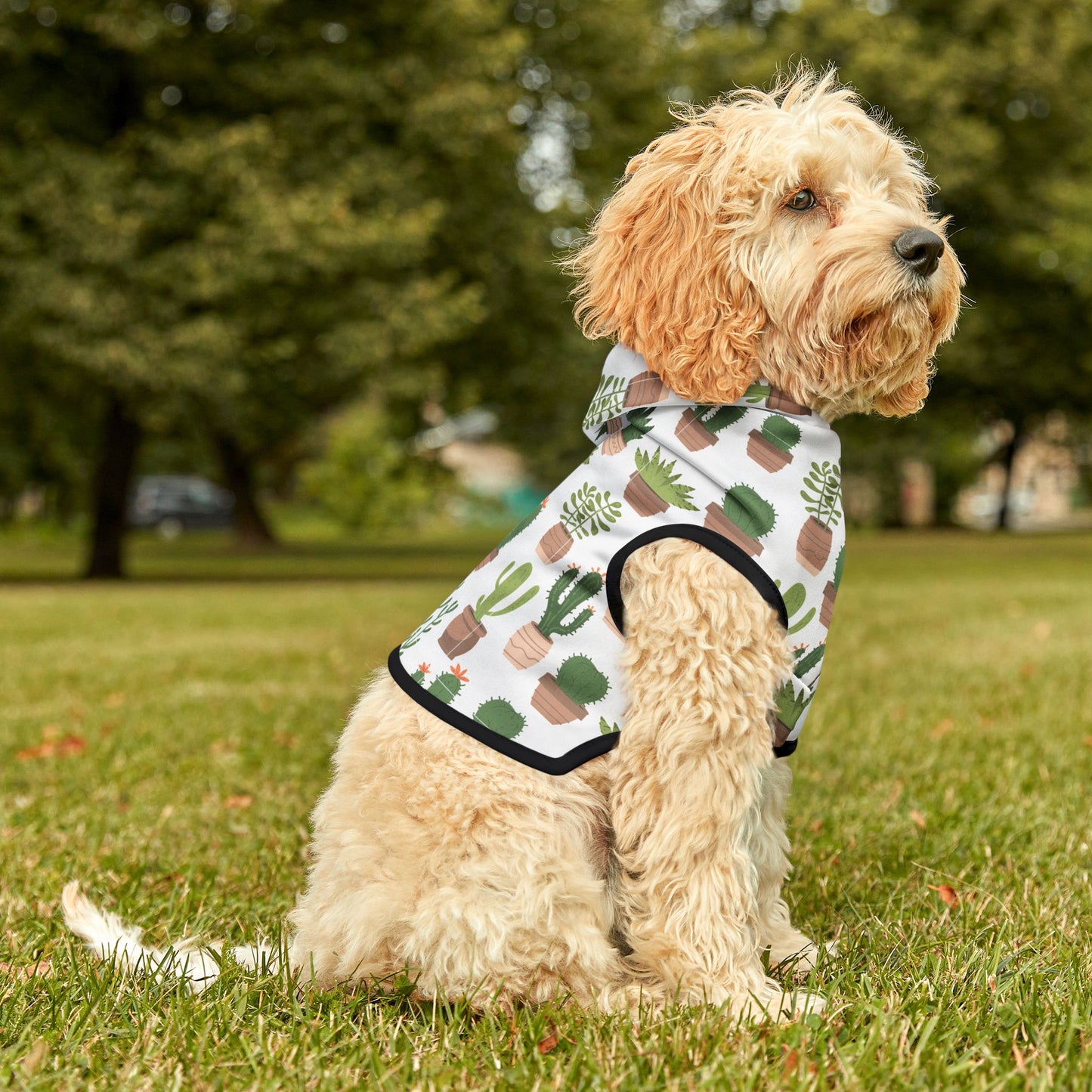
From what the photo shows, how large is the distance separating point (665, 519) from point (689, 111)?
126 cm

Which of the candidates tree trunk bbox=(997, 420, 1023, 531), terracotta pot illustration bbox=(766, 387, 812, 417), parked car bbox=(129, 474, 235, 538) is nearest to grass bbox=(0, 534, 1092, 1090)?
terracotta pot illustration bbox=(766, 387, 812, 417)

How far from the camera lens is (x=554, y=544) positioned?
2.87m

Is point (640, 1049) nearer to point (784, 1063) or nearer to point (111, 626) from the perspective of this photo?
point (784, 1063)

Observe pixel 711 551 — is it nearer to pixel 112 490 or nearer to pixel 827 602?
pixel 827 602

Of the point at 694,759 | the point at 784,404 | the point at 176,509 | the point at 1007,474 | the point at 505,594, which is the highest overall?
the point at 784,404

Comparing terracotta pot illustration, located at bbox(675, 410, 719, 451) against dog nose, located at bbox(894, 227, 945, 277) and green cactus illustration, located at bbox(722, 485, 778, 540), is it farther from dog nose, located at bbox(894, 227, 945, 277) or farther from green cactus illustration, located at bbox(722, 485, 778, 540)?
dog nose, located at bbox(894, 227, 945, 277)

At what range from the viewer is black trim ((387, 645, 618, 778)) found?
108 inches

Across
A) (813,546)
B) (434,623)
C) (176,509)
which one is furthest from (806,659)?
(176,509)

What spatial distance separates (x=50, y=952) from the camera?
3.25 m

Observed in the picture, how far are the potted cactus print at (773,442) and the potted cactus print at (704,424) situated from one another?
65 mm

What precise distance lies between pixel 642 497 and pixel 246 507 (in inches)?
1261

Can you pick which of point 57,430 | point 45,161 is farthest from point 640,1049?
point 57,430

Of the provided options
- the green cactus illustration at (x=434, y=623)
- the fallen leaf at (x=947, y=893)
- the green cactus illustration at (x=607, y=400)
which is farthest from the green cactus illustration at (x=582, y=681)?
the fallen leaf at (x=947, y=893)

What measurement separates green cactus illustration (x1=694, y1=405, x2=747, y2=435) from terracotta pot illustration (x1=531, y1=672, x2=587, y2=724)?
73 cm
